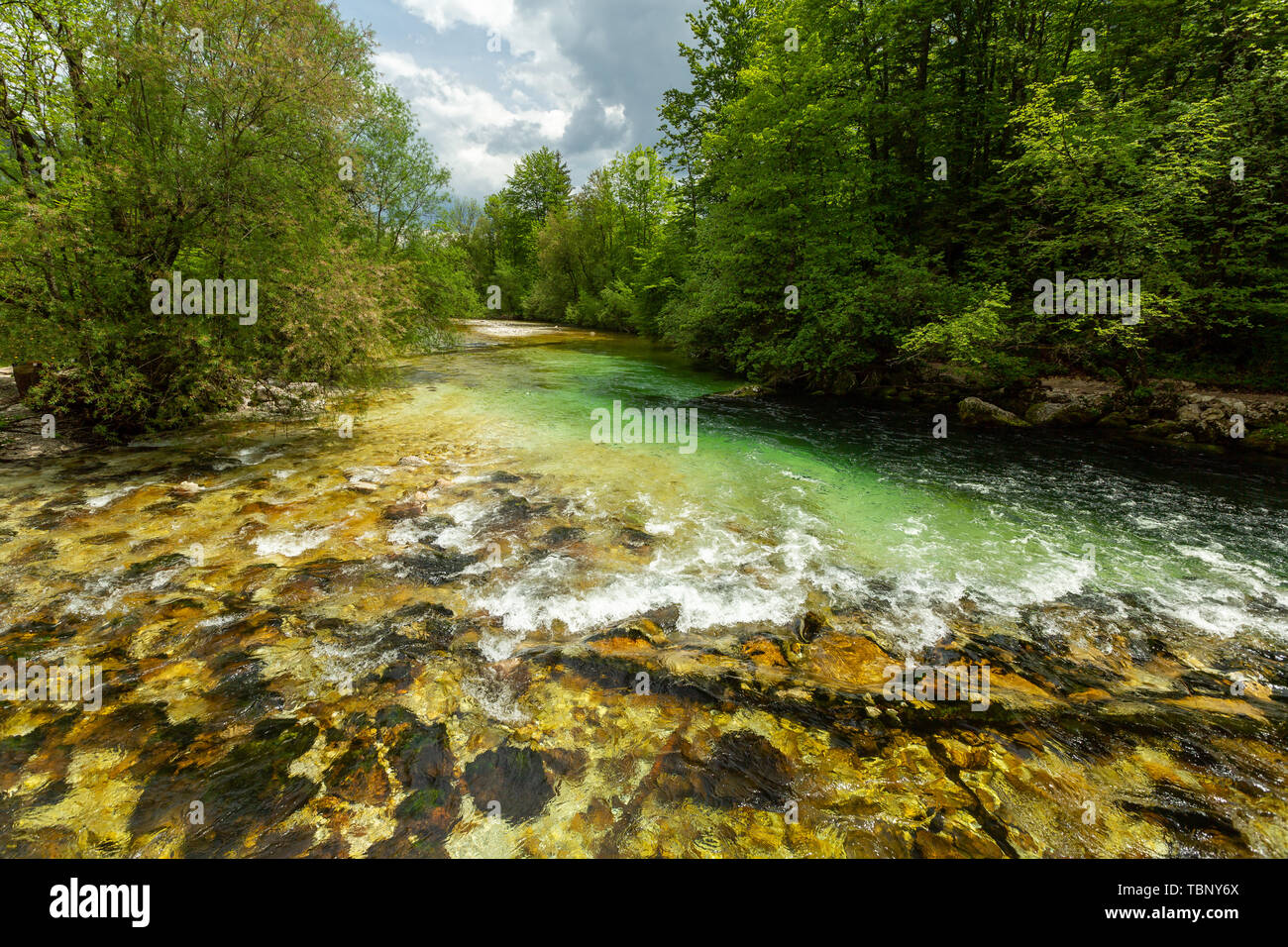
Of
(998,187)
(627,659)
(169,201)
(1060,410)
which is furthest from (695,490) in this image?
(998,187)

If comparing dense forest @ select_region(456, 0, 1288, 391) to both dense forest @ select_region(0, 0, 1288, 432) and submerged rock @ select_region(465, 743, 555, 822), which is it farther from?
submerged rock @ select_region(465, 743, 555, 822)

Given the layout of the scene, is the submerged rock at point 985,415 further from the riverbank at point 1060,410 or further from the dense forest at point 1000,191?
the dense forest at point 1000,191

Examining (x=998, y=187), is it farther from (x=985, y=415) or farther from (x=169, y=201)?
(x=169, y=201)

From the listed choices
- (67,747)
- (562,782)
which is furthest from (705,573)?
(67,747)

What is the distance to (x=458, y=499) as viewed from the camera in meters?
8.02

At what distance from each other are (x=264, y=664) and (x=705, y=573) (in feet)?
15.6

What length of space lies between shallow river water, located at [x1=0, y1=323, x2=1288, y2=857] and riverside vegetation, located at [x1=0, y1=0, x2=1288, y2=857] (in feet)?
0.13

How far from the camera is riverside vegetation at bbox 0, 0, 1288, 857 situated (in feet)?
10.5

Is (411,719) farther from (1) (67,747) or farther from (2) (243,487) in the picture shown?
(2) (243,487)

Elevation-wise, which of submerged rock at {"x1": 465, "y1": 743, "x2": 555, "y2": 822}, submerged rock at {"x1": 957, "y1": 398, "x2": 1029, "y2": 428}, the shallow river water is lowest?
submerged rock at {"x1": 465, "y1": 743, "x2": 555, "y2": 822}

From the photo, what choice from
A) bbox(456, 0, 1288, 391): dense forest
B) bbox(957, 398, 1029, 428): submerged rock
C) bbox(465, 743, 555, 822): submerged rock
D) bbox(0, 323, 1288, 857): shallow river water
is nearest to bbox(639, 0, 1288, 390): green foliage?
bbox(456, 0, 1288, 391): dense forest

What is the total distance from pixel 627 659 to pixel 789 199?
56.5 ft

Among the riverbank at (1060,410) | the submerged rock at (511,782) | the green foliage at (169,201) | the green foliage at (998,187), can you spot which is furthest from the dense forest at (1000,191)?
the submerged rock at (511,782)

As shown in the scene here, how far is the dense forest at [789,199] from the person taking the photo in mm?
8297
